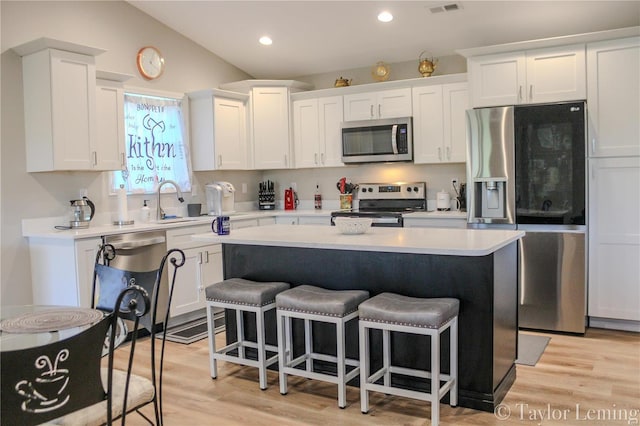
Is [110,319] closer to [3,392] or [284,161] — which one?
[3,392]

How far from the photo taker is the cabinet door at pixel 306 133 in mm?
5961

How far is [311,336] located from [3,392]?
2.15 m

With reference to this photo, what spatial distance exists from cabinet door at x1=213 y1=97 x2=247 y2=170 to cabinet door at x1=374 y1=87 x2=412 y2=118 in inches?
58.7

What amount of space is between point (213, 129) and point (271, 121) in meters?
0.72

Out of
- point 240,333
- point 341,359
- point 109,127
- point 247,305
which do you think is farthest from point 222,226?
point 109,127

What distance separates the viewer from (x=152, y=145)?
5355 millimetres

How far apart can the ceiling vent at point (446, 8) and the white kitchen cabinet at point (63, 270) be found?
10.7 feet

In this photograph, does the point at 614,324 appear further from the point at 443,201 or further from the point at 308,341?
the point at 308,341

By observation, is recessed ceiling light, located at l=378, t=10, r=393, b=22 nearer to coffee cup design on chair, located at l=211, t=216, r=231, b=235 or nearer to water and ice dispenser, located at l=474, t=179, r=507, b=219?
water and ice dispenser, located at l=474, t=179, r=507, b=219

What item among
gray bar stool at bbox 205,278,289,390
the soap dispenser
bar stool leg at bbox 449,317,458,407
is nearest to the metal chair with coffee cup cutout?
gray bar stool at bbox 205,278,289,390

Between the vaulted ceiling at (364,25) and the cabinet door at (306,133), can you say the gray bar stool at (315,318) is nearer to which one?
the vaulted ceiling at (364,25)

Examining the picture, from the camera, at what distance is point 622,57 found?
413cm

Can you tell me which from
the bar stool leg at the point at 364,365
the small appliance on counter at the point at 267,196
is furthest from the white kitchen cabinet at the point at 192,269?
the bar stool leg at the point at 364,365

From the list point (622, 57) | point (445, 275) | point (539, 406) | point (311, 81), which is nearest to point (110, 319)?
point (445, 275)
